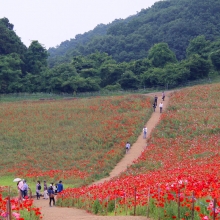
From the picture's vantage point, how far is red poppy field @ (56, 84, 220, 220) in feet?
39.2

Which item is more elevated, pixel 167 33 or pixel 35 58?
pixel 167 33

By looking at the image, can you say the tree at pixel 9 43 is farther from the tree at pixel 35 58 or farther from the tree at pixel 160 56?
the tree at pixel 160 56

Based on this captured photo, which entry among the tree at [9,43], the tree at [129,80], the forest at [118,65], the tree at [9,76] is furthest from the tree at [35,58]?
the tree at [129,80]

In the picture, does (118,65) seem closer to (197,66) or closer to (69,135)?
(197,66)

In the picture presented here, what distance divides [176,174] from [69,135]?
2281 centimetres

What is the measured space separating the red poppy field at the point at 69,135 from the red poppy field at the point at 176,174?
306 cm

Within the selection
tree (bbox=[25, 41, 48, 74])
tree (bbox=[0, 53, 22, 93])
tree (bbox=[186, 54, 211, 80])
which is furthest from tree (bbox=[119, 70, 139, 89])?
tree (bbox=[0, 53, 22, 93])

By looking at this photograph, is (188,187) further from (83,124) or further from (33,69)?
(33,69)

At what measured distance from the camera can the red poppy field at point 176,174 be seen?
39.2 feet

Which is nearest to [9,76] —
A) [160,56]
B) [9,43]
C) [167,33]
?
[9,43]

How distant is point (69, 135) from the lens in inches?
1647

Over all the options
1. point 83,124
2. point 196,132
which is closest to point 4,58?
point 83,124

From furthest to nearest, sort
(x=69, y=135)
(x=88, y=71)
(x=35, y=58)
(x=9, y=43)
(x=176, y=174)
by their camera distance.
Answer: (x=35, y=58) → (x=9, y=43) → (x=88, y=71) → (x=69, y=135) → (x=176, y=174)

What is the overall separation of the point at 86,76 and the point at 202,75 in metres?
17.5
